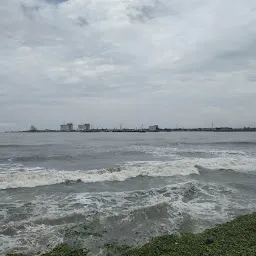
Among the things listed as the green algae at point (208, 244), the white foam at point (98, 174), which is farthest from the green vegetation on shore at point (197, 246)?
the white foam at point (98, 174)

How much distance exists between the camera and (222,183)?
19562 mm

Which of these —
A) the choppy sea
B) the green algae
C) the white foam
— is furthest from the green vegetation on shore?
the white foam

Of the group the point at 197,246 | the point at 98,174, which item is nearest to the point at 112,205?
the point at 197,246

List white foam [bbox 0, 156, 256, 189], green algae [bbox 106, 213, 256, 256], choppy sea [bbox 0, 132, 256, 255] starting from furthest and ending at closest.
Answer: white foam [bbox 0, 156, 256, 189] < choppy sea [bbox 0, 132, 256, 255] < green algae [bbox 106, 213, 256, 256]

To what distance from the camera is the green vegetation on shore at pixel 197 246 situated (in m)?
8.47

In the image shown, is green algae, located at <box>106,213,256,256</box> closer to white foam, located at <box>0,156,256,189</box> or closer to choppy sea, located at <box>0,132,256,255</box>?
choppy sea, located at <box>0,132,256,255</box>

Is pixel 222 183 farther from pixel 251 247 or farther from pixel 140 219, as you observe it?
pixel 251 247

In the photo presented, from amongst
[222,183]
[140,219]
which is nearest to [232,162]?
[222,183]

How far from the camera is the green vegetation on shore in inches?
333

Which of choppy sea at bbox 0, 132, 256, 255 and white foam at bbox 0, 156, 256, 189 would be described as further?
white foam at bbox 0, 156, 256, 189

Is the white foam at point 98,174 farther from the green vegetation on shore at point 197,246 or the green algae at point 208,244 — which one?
the green algae at point 208,244

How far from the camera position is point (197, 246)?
8.86 metres

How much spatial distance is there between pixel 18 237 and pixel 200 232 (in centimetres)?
645

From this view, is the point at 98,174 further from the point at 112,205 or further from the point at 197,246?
the point at 197,246
